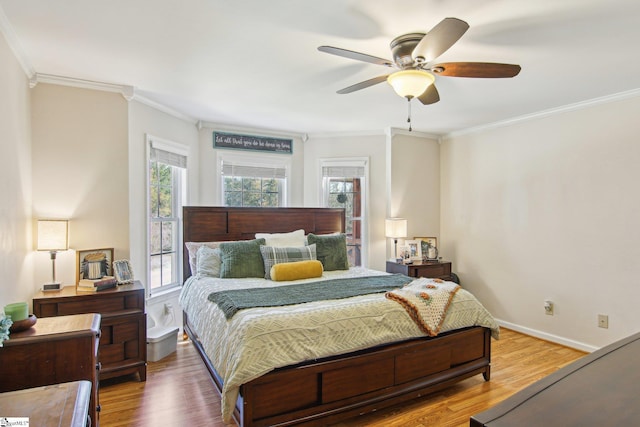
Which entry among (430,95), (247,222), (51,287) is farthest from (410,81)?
(51,287)

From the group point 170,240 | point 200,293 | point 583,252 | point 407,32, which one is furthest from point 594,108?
point 170,240

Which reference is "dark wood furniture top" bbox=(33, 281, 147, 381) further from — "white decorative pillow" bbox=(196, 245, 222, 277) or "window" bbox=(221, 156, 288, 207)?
"window" bbox=(221, 156, 288, 207)

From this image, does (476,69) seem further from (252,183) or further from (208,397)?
(252,183)

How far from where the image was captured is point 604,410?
0.79 meters

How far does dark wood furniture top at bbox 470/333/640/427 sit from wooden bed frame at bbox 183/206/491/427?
145 cm

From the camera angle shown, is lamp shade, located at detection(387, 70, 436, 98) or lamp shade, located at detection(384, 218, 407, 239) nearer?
lamp shade, located at detection(387, 70, 436, 98)

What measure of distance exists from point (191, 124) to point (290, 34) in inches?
97.5

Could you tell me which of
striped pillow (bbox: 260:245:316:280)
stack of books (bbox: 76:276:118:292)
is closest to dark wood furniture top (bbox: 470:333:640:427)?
striped pillow (bbox: 260:245:316:280)

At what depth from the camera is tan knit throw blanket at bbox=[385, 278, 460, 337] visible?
250cm

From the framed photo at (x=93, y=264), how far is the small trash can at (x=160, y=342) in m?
0.72

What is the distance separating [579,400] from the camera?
0.83 m

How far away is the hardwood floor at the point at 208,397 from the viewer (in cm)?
234

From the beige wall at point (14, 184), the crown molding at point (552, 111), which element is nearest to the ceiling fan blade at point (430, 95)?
the crown molding at point (552, 111)

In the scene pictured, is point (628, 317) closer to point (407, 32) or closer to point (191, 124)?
point (407, 32)
